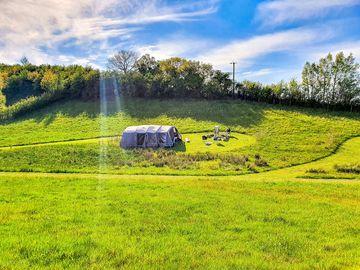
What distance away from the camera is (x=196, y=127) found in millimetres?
50875

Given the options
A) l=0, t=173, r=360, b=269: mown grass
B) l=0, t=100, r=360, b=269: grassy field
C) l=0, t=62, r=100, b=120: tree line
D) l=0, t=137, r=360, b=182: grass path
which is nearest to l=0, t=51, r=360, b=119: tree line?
l=0, t=62, r=100, b=120: tree line

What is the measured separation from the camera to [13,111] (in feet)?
206

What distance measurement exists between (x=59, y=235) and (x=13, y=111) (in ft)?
208

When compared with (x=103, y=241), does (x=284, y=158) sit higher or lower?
lower

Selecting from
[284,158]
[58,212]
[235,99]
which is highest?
[235,99]

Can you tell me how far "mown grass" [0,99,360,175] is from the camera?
92.3ft

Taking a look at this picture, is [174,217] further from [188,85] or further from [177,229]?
[188,85]

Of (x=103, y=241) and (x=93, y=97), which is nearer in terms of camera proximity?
(x=103, y=241)

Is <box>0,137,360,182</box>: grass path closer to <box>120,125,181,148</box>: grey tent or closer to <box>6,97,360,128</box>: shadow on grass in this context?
<box>120,125,181,148</box>: grey tent

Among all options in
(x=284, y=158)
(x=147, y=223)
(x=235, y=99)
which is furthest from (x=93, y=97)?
(x=147, y=223)

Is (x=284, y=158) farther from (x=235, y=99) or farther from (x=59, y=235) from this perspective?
(x=235, y=99)

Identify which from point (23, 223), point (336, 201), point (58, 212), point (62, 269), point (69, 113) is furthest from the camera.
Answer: point (69, 113)

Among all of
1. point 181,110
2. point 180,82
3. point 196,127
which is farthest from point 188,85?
point 196,127

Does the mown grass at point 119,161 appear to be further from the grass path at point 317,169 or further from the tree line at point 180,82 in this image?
the tree line at point 180,82
